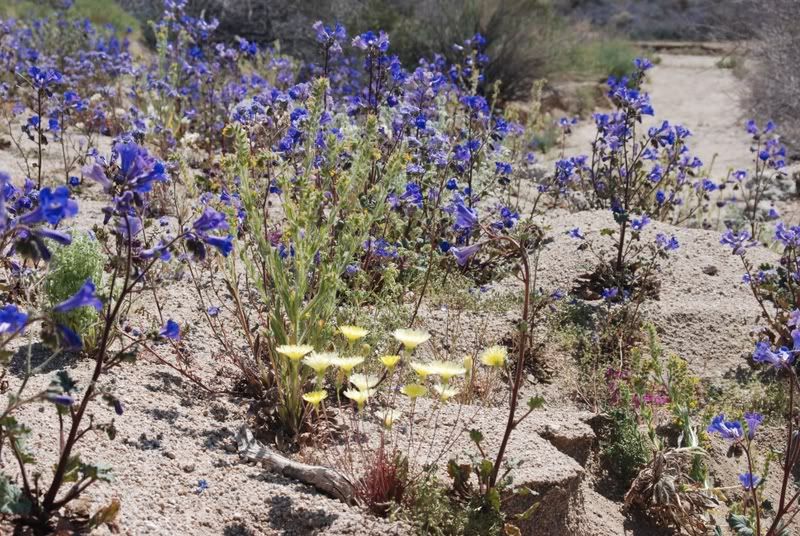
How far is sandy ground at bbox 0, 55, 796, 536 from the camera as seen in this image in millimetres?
2500

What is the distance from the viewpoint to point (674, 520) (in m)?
3.17

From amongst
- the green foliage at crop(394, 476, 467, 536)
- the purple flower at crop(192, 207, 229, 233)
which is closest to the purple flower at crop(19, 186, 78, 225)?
the purple flower at crop(192, 207, 229, 233)

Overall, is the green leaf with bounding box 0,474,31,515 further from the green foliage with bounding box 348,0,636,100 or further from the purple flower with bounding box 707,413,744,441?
the green foliage with bounding box 348,0,636,100

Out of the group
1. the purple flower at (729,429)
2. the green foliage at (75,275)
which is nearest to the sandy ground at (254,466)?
the green foliage at (75,275)

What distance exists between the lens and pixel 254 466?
279cm

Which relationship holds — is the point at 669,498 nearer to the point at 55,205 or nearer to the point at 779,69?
the point at 55,205

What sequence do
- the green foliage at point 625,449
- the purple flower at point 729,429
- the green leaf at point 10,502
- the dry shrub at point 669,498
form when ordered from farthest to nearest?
1. the green foliage at point 625,449
2. the dry shrub at point 669,498
3. the purple flower at point 729,429
4. the green leaf at point 10,502

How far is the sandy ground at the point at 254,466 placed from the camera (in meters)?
2.50

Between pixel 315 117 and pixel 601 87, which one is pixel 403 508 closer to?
pixel 315 117

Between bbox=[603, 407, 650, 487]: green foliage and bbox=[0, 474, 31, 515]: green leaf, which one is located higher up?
bbox=[0, 474, 31, 515]: green leaf

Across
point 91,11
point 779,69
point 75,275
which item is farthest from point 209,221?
point 91,11

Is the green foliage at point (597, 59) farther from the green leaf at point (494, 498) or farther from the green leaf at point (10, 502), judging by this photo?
the green leaf at point (10, 502)

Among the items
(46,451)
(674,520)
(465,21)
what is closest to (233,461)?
(46,451)

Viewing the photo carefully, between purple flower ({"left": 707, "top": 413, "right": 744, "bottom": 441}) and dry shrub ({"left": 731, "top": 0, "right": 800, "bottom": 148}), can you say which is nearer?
purple flower ({"left": 707, "top": 413, "right": 744, "bottom": 441})
